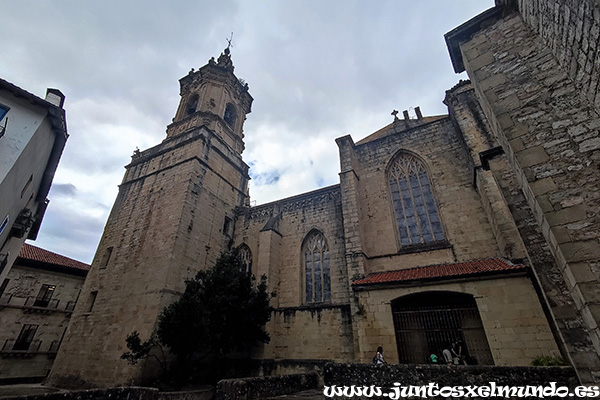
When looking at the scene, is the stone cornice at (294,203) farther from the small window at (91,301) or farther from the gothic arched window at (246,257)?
the small window at (91,301)

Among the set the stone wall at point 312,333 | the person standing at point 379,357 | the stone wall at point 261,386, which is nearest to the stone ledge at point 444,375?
the stone wall at point 261,386

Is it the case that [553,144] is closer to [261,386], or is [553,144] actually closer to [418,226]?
[261,386]

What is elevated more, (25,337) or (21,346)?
(25,337)

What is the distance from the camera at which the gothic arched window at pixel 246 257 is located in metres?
14.8

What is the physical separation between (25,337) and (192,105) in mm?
17455

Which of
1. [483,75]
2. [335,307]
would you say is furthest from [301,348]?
[483,75]

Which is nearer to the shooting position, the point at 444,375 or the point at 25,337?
the point at 444,375

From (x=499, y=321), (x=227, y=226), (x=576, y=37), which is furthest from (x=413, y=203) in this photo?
(x=227, y=226)

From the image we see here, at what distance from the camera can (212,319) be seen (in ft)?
32.1

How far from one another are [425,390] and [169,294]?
10.4 meters

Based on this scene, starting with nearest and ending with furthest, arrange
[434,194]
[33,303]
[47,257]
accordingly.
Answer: [434,194]
[33,303]
[47,257]

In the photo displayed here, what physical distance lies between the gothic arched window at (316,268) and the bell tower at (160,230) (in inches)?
201

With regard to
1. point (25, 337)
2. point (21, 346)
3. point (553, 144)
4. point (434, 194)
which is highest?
point (434, 194)

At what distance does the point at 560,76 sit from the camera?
4164 millimetres
